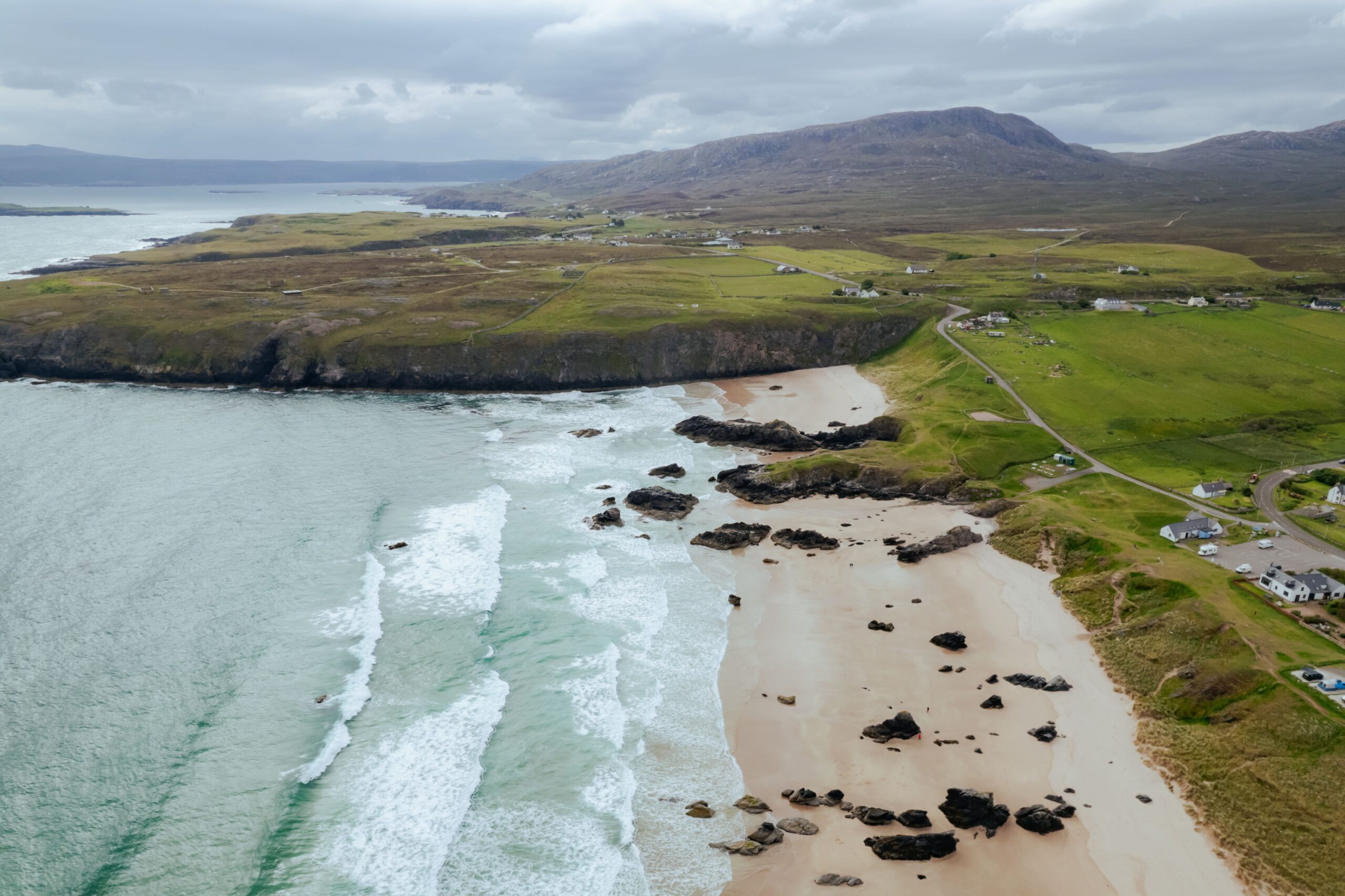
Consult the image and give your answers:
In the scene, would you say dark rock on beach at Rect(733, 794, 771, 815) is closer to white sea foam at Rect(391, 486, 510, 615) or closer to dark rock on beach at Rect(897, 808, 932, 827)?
dark rock on beach at Rect(897, 808, 932, 827)

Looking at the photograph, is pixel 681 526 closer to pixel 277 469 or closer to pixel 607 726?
pixel 607 726

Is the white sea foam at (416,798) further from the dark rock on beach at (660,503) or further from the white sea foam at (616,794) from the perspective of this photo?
Result: the dark rock on beach at (660,503)

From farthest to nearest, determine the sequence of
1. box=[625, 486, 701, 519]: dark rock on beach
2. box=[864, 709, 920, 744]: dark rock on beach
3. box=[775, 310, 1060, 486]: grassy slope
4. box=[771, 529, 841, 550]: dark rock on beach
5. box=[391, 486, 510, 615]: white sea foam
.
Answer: box=[775, 310, 1060, 486]: grassy slope, box=[625, 486, 701, 519]: dark rock on beach, box=[771, 529, 841, 550]: dark rock on beach, box=[391, 486, 510, 615]: white sea foam, box=[864, 709, 920, 744]: dark rock on beach

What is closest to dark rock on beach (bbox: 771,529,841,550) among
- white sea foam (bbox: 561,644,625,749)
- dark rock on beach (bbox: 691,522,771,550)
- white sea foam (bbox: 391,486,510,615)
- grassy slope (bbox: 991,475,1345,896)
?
dark rock on beach (bbox: 691,522,771,550)

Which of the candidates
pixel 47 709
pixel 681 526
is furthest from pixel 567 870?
pixel 681 526

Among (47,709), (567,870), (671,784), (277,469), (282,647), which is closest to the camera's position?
(567,870)
